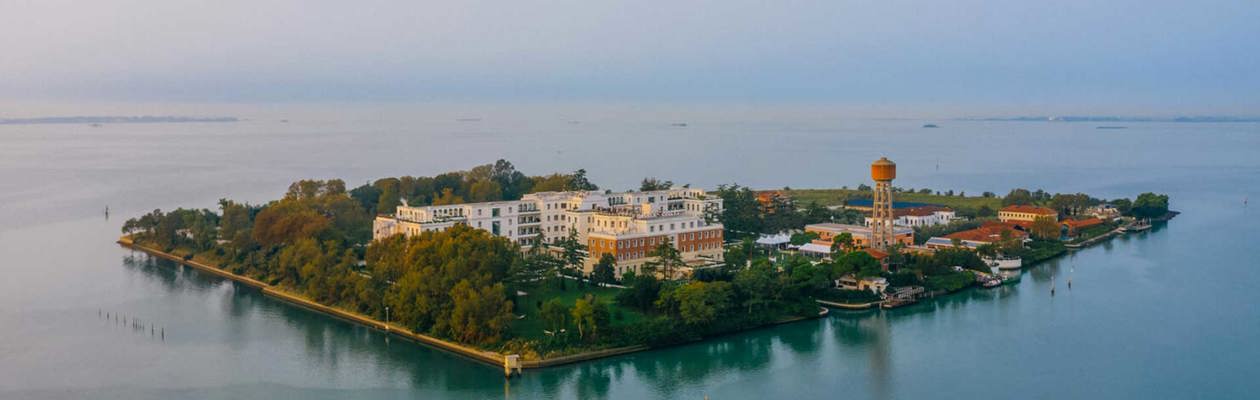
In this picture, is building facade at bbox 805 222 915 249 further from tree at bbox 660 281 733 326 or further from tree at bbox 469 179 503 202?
tree at bbox 469 179 503 202

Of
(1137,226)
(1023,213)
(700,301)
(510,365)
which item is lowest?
(510,365)

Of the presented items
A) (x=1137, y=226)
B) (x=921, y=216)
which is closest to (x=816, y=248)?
(x=921, y=216)

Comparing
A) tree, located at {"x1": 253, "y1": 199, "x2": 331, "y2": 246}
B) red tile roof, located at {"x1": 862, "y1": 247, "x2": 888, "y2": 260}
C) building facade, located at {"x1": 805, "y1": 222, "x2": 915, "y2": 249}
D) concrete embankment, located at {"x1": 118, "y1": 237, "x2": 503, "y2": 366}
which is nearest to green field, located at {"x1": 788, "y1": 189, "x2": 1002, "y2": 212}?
building facade, located at {"x1": 805, "y1": 222, "x2": 915, "y2": 249}

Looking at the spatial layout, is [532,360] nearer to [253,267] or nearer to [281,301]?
[281,301]

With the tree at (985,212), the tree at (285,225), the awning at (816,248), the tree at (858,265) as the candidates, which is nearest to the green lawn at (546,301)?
the tree at (858,265)

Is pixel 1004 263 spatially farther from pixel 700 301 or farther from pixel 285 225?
pixel 285 225

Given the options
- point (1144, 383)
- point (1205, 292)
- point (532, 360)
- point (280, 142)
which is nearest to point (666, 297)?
point (532, 360)
